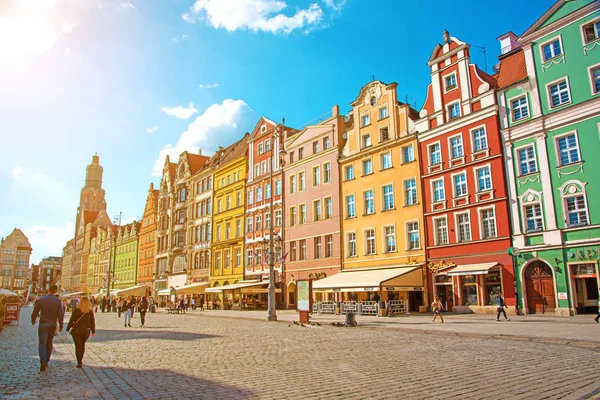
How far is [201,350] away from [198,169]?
5445 cm

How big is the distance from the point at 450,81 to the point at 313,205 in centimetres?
1590

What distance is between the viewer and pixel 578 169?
24.7 m

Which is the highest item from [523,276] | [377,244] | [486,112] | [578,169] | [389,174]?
[486,112]

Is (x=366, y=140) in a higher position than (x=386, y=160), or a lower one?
higher

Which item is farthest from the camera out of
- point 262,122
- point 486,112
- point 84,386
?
point 262,122

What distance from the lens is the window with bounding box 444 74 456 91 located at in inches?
1241

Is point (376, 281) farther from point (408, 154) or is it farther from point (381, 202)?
point (408, 154)

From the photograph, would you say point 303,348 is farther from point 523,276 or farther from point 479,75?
point 479,75

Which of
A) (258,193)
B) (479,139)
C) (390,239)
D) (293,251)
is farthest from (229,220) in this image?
(479,139)

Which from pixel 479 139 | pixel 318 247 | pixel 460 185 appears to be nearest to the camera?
pixel 479 139

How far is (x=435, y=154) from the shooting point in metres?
32.1

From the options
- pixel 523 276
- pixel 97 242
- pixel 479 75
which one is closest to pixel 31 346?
pixel 523 276

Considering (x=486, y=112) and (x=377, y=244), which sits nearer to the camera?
(x=486, y=112)

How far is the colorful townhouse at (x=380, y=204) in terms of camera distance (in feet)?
105
